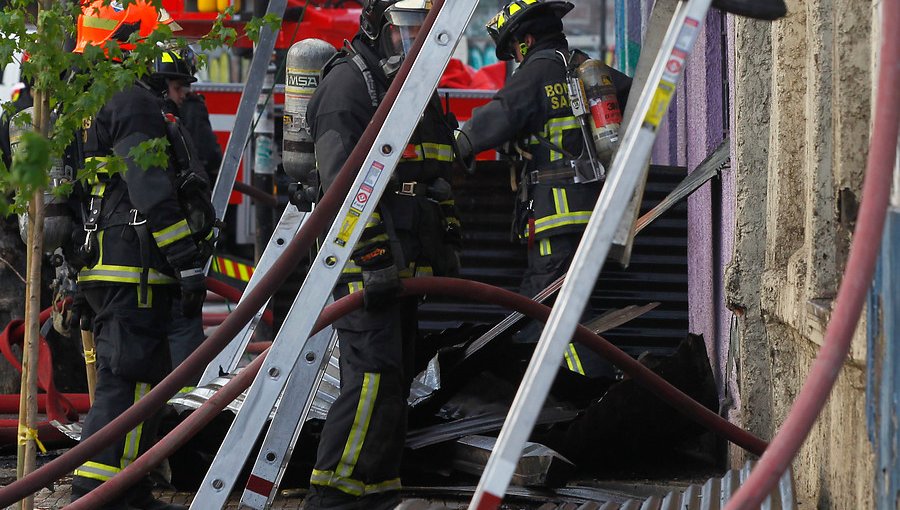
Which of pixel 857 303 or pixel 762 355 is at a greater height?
pixel 857 303

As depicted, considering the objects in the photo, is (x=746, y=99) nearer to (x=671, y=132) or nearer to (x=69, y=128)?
(x=69, y=128)

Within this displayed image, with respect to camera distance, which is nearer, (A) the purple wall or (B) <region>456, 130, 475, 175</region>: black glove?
(A) the purple wall

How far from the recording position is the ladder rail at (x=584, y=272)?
203 centimetres

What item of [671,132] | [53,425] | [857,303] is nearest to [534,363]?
[857,303]

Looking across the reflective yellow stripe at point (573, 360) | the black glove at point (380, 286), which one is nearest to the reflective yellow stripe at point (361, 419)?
the black glove at point (380, 286)

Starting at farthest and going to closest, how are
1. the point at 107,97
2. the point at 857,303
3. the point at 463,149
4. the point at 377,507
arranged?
the point at 463,149, the point at 377,507, the point at 107,97, the point at 857,303

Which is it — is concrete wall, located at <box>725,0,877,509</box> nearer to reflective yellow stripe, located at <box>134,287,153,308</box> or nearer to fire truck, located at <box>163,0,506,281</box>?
reflective yellow stripe, located at <box>134,287,153,308</box>

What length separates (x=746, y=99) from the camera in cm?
457

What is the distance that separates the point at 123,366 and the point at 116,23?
1.35 metres

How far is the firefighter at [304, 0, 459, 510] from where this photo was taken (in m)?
4.39

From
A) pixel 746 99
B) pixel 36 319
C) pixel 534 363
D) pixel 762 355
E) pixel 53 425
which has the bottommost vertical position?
pixel 53 425

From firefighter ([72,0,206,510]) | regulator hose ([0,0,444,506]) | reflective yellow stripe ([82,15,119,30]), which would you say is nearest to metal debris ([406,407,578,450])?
firefighter ([72,0,206,510])

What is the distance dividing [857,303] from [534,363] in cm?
52

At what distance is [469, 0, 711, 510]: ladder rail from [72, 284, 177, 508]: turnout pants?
3.08 metres
